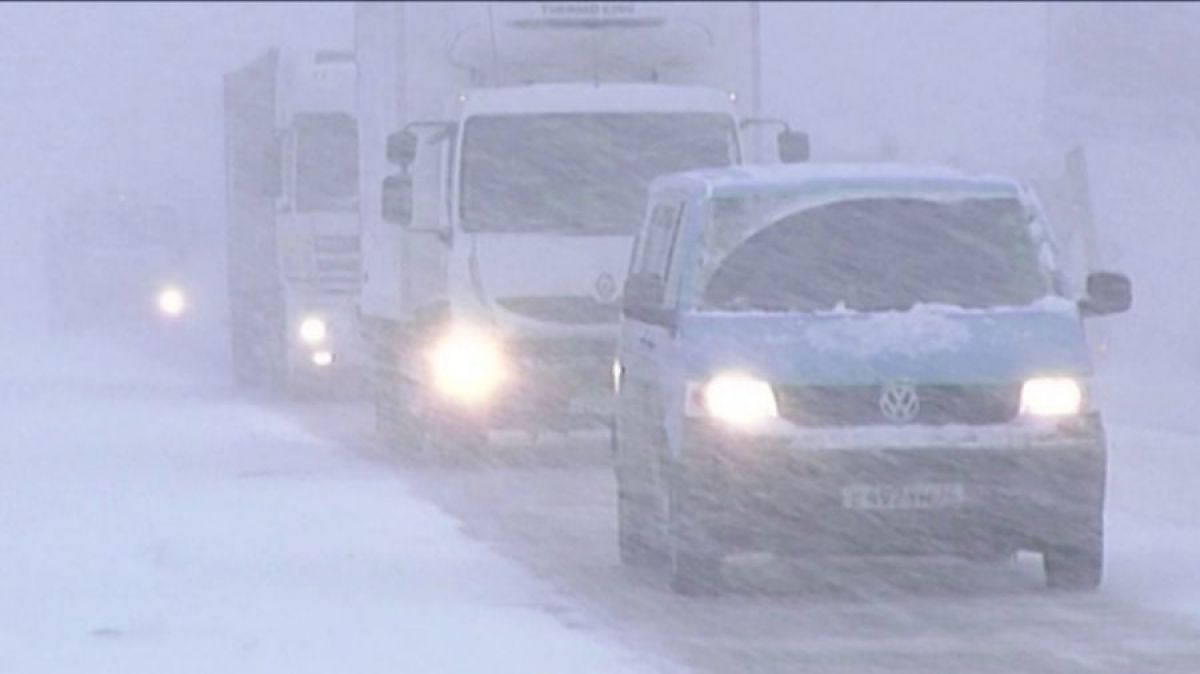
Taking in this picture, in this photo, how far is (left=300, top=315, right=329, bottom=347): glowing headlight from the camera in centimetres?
3064

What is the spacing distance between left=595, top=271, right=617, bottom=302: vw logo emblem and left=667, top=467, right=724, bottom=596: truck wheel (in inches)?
275

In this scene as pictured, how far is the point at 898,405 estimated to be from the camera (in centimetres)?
1317

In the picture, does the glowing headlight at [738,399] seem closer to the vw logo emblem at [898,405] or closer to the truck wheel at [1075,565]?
the vw logo emblem at [898,405]

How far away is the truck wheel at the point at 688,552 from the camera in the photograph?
13.3 metres

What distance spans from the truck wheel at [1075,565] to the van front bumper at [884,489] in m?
0.25

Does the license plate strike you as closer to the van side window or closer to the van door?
the van door

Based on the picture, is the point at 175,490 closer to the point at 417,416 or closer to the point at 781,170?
the point at 417,416

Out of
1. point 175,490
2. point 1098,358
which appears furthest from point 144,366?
point 175,490

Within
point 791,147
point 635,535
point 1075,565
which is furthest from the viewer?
point 791,147

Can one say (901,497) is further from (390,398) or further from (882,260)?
(390,398)

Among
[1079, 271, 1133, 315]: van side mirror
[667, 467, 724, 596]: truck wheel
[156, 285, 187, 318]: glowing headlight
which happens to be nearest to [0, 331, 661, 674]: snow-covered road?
[667, 467, 724, 596]: truck wheel

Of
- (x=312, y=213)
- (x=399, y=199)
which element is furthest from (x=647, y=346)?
(x=312, y=213)

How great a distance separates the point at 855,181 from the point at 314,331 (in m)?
16.8

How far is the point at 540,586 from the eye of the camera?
1374 centimetres
